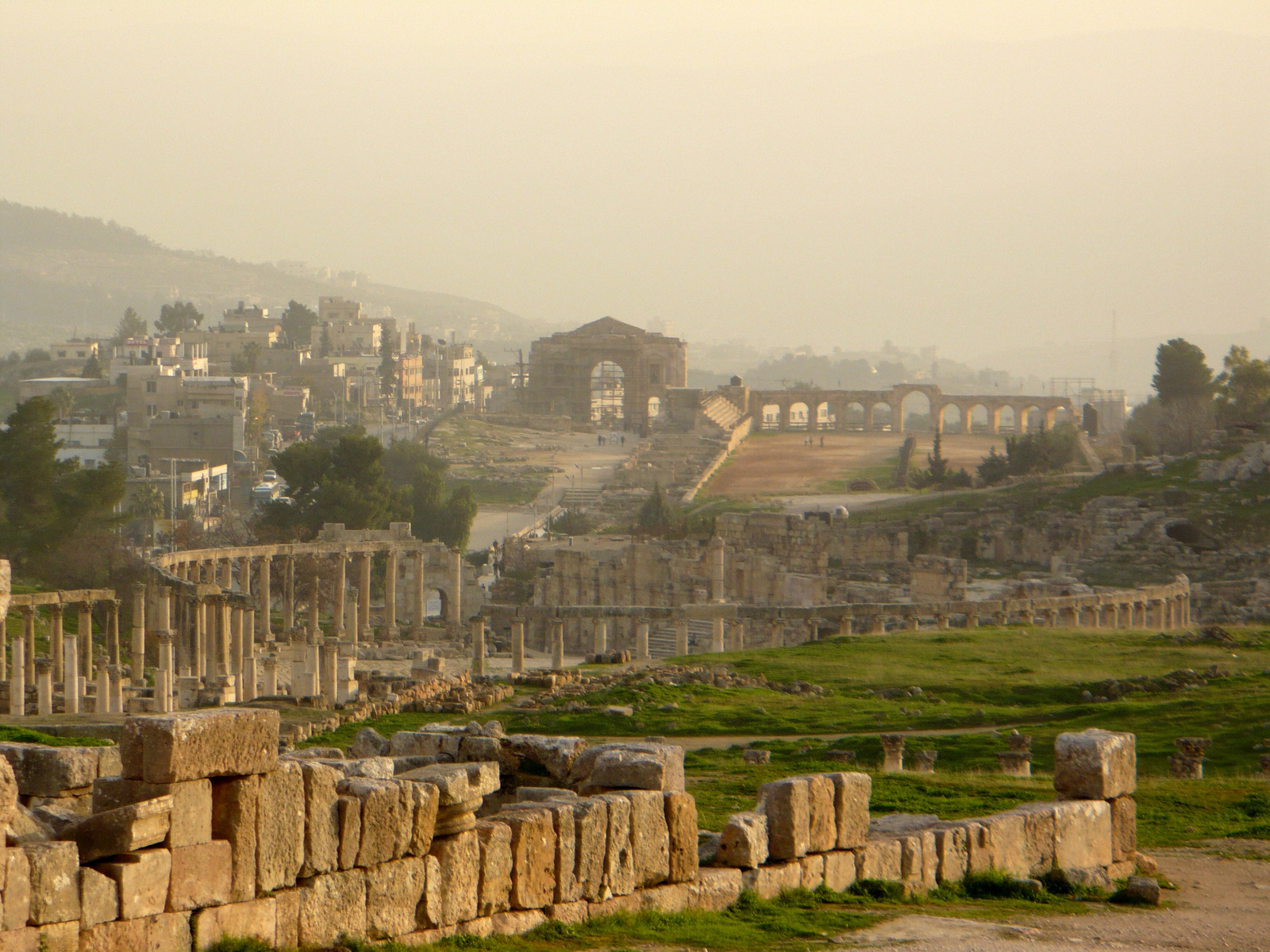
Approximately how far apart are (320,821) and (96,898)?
1.67 metres

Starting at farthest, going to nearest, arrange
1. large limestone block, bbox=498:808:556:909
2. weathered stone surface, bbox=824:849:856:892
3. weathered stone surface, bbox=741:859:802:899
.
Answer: weathered stone surface, bbox=824:849:856:892 → weathered stone surface, bbox=741:859:802:899 → large limestone block, bbox=498:808:556:909

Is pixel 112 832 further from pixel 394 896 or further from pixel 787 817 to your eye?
pixel 787 817

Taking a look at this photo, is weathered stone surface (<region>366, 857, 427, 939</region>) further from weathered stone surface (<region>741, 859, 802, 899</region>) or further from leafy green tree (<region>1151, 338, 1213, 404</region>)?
leafy green tree (<region>1151, 338, 1213, 404</region>)

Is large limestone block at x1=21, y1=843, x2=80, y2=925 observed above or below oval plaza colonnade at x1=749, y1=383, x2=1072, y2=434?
below

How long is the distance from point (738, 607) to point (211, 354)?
109 metres

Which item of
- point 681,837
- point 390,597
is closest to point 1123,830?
point 681,837

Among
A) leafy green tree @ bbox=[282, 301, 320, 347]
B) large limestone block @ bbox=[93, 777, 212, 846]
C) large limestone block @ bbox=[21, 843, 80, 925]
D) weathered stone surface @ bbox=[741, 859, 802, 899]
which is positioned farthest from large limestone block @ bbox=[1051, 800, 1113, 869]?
leafy green tree @ bbox=[282, 301, 320, 347]

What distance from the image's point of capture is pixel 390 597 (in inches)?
2158

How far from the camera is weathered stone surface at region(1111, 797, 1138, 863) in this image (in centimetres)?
1638

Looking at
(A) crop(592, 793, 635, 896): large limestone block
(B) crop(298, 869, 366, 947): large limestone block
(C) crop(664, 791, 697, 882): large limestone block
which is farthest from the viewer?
(C) crop(664, 791, 697, 882): large limestone block

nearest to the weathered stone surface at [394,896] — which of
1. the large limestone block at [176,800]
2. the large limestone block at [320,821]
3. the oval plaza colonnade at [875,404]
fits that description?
the large limestone block at [320,821]

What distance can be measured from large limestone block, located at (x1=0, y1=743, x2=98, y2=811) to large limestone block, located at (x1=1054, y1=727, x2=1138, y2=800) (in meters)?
8.84

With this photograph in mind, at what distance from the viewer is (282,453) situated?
211 feet

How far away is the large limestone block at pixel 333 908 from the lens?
11.3 metres
